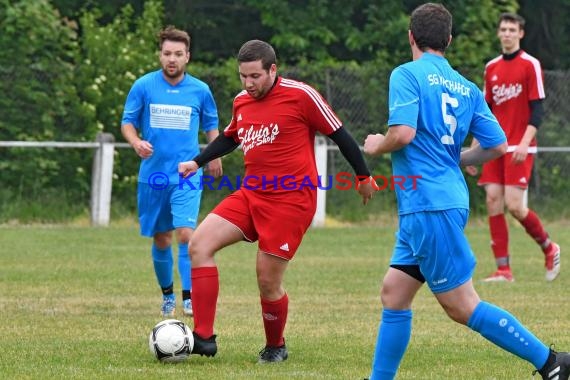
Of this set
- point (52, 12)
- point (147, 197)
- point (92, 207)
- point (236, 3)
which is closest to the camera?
point (147, 197)

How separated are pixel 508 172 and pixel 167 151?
11.1 feet

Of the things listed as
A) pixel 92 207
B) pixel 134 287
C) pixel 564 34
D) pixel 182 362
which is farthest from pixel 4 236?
pixel 564 34

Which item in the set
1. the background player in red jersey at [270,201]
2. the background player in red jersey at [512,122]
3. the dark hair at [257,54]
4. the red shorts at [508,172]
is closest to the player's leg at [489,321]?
the background player in red jersey at [270,201]

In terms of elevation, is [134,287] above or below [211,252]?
below

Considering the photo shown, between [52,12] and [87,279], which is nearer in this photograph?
[87,279]

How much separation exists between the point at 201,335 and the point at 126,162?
11525 millimetres

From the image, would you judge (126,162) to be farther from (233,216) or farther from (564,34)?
(233,216)

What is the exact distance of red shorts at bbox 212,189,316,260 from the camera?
7258 millimetres

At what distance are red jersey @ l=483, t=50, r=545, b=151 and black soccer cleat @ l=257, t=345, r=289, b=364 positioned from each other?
4.68m

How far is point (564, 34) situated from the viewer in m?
23.5

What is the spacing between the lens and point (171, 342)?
714 centimetres

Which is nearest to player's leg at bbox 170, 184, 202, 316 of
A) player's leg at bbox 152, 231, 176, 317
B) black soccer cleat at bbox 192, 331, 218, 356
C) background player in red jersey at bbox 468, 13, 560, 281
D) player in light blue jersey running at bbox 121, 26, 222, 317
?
player in light blue jersey running at bbox 121, 26, 222, 317

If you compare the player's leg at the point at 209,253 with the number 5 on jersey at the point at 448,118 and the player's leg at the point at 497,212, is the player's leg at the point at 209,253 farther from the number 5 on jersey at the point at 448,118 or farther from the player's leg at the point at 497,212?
the player's leg at the point at 497,212

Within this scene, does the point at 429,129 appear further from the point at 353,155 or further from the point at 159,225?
the point at 159,225
